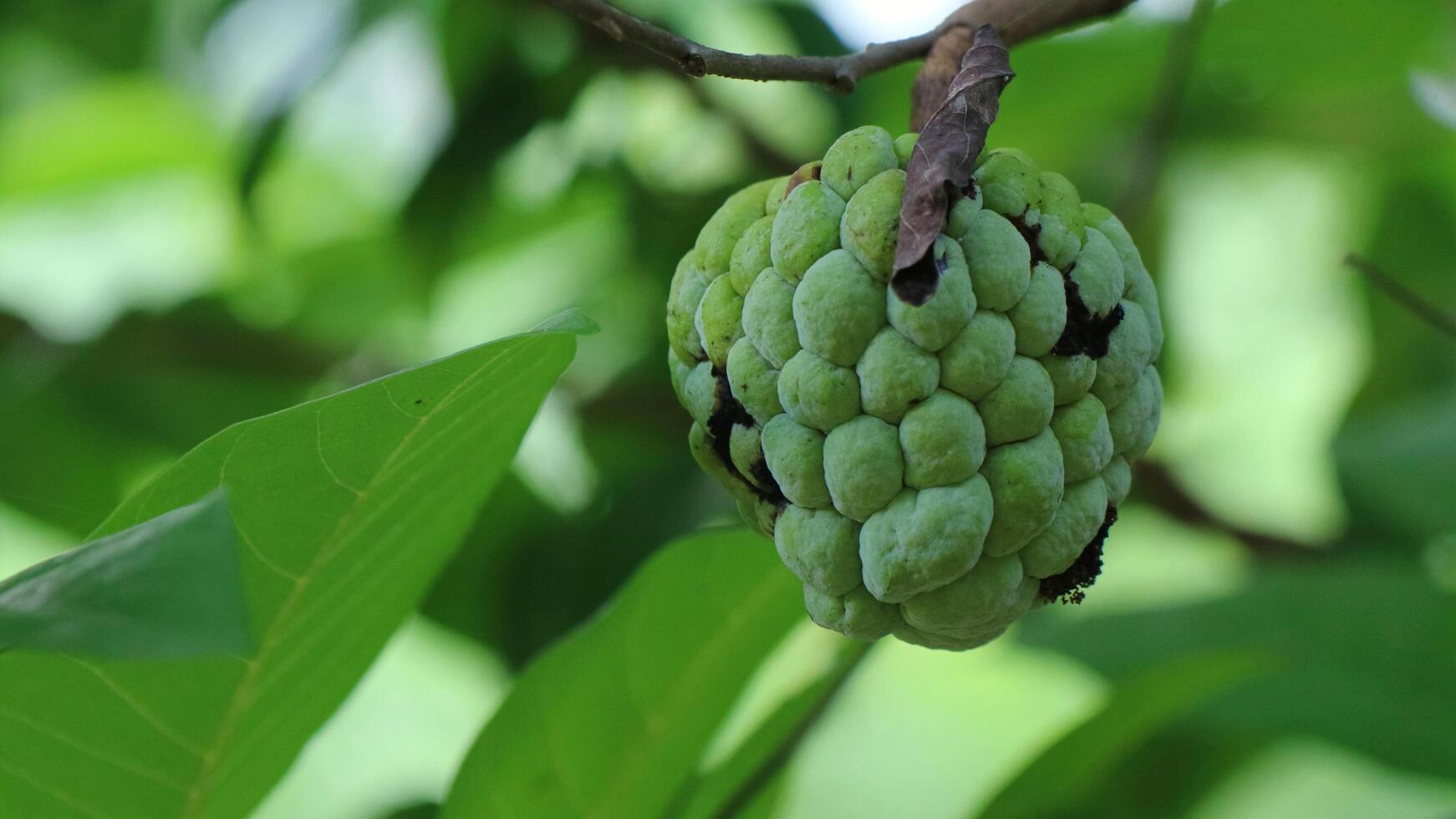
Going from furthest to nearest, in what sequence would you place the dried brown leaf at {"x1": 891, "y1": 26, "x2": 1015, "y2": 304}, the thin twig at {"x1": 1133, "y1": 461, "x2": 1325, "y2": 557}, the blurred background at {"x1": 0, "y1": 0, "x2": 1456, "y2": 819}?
the thin twig at {"x1": 1133, "y1": 461, "x2": 1325, "y2": 557} < the blurred background at {"x1": 0, "y1": 0, "x2": 1456, "y2": 819} < the dried brown leaf at {"x1": 891, "y1": 26, "x2": 1015, "y2": 304}

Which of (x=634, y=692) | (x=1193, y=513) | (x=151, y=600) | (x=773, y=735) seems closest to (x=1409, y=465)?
(x=1193, y=513)

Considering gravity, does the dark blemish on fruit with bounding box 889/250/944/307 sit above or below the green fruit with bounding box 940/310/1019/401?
above

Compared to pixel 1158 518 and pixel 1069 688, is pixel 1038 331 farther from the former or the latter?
pixel 1069 688

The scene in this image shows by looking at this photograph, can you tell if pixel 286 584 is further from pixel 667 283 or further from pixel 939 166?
pixel 667 283

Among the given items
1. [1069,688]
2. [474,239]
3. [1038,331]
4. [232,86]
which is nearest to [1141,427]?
[1038,331]

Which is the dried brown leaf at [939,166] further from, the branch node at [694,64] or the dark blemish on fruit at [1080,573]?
the dark blemish on fruit at [1080,573]

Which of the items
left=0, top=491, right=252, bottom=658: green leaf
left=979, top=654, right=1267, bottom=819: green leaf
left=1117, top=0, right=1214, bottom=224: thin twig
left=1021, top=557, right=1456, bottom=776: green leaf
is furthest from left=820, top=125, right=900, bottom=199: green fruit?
left=1117, top=0, right=1214, bottom=224: thin twig

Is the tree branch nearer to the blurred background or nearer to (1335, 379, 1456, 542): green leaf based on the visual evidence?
the blurred background
